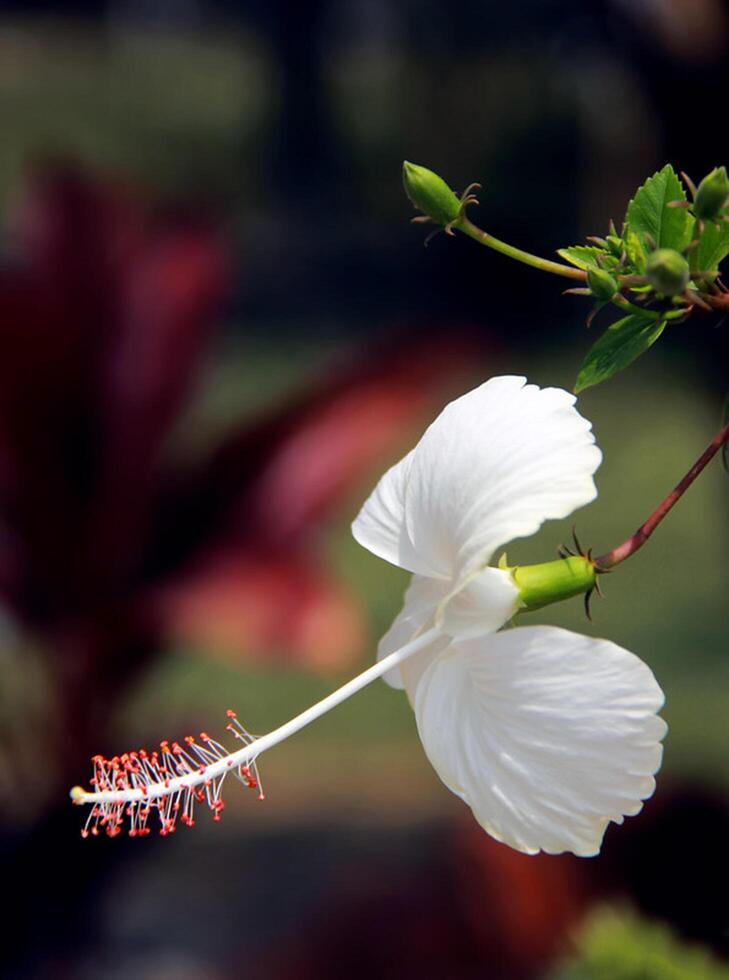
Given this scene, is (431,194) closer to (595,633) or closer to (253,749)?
(253,749)

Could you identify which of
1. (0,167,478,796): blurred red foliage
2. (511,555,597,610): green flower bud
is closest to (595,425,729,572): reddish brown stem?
(511,555,597,610): green flower bud

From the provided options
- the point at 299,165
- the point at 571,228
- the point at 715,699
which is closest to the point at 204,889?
the point at 715,699

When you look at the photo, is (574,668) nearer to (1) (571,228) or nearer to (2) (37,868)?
(2) (37,868)

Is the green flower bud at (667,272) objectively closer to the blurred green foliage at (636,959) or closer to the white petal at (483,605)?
the white petal at (483,605)

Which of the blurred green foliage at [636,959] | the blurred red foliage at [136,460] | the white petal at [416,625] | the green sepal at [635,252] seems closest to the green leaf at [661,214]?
the green sepal at [635,252]

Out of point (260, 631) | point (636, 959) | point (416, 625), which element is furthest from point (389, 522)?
point (260, 631)

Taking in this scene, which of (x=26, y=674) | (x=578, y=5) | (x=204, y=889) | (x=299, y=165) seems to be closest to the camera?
(x=26, y=674)

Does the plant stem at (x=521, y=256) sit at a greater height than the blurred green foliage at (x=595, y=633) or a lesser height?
greater
